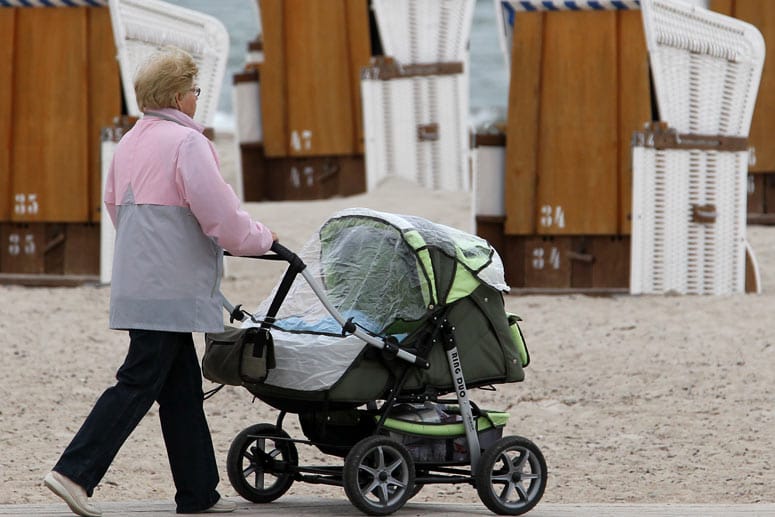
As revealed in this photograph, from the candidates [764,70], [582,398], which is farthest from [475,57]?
[582,398]

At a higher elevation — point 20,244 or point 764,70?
point 764,70

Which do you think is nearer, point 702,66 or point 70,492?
point 70,492

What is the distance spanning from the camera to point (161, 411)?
480 centimetres

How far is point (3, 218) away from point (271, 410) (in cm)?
418

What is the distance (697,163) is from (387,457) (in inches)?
200

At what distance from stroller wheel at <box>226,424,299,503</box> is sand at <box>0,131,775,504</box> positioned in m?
0.54

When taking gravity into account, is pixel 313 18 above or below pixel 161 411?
above

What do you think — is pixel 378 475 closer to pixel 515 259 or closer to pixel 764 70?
pixel 515 259

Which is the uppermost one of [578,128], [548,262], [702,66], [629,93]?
[702,66]

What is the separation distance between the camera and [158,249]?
15.0ft

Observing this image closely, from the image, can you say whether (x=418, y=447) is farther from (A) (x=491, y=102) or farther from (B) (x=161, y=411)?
(A) (x=491, y=102)

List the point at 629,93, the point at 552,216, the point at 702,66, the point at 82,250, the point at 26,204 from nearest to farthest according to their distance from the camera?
1. the point at 702,66
2. the point at 629,93
3. the point at 552,216
4. the point at 26,204
5. the point at 82,250

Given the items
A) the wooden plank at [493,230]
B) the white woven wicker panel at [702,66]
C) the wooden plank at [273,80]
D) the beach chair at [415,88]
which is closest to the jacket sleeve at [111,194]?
the white woven wicker panel at [702,66]

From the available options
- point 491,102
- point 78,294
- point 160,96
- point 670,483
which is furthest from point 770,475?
point 491,102
